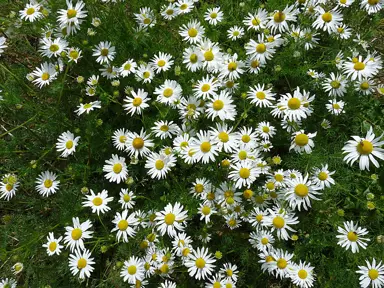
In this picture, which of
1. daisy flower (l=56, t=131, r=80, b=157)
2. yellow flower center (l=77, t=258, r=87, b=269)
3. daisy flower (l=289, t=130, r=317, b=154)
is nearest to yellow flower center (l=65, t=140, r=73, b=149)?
daisy flower (l=56, t=131, r=80, b=157)

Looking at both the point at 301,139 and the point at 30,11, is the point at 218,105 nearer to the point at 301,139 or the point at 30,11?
the point at 301,139

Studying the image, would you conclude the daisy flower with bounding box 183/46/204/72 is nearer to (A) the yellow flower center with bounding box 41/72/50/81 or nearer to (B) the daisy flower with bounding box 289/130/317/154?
(B) the daisy flower with bounding box 289/130/317/154

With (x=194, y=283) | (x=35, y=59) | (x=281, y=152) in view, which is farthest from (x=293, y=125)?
(x=35, y=59)

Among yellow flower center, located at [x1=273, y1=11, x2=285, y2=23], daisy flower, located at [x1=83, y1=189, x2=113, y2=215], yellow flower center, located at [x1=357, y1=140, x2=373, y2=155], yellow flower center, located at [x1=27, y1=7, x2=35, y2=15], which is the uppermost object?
yellow flower center, located at [x1=273, y1=11, x2=285, y2=23]

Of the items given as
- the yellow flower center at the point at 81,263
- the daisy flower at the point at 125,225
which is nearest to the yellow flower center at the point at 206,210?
the daisy flower at the point at 125,225

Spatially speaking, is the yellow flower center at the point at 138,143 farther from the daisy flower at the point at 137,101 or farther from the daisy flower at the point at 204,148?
the daisy flower at the point at 204,148

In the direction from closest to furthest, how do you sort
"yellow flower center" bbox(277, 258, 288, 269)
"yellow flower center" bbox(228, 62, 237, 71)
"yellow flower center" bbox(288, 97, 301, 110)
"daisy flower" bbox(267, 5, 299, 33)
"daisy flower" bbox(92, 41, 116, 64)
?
"yellow flower center" bbox(277, 258, 288, 269)
"yellow flower center" bbox(288, 97, 301, 110)
"yellow flower center" bbox(228, 62, 237, 71)
"daisy flower" bbox(267, 5, 299, 33)
"daisy flower" bbox(92, 41, 116, 64)
